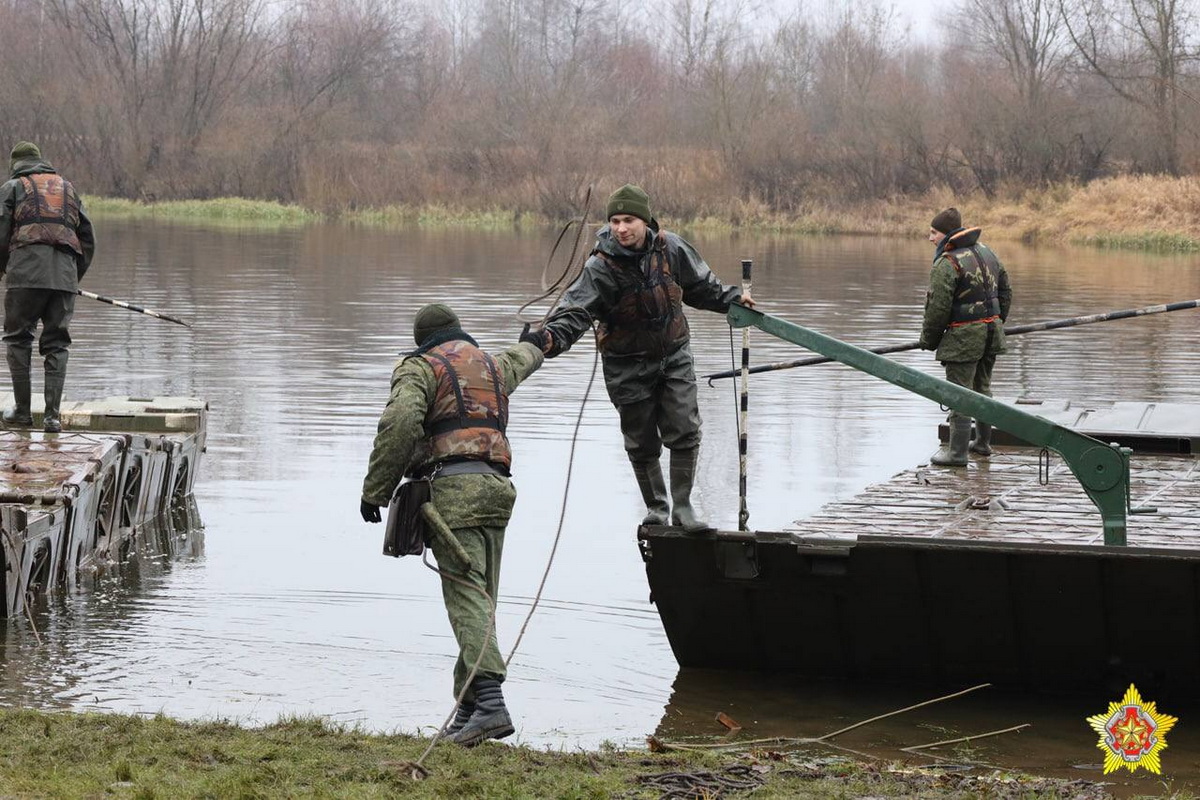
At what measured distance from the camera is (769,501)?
13.5 m

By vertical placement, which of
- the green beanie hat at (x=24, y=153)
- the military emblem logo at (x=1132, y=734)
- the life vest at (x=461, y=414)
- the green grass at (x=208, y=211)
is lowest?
the military emblem logo at (x=1132, y=734)

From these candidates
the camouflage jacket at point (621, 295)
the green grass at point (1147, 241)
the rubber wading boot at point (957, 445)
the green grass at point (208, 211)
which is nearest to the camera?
the camouflage jacket at point (621, 295)

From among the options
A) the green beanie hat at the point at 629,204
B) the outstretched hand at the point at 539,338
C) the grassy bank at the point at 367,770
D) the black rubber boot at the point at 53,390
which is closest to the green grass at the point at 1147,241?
the black rubber boot at the point at 53,390

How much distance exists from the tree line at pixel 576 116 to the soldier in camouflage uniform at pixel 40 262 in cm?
4012

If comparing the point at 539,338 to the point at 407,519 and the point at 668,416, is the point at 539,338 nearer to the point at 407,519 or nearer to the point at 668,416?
the point at 668,416

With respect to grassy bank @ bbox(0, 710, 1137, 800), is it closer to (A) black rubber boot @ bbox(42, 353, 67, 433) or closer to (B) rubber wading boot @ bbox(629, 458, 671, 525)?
(B) rubber wading boot @ bbox(629, 458, 671, 525)

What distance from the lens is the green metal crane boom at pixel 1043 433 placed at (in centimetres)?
805

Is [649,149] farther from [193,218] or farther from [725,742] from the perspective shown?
[725,742]

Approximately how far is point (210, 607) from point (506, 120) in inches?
2163

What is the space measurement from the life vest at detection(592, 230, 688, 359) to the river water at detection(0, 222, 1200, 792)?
1.61m

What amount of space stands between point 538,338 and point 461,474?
1.31 metres

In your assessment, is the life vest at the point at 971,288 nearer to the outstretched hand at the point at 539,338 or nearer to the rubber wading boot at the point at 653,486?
the rubber wading boot at the point at 653,486

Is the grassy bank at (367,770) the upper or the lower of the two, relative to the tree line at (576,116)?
lower

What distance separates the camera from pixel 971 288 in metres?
11.6
